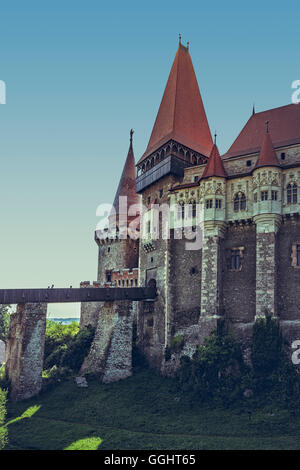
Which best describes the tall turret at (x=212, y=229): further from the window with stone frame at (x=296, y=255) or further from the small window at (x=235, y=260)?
the window with stone frame at (x=296, y=255)

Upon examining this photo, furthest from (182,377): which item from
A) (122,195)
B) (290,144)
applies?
(122,195)

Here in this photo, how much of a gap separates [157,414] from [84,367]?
914 centimetres

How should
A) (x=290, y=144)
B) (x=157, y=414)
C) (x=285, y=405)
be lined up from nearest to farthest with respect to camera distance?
(x=285, y=405)
(x=157, y=414)
(x=290, y=144)

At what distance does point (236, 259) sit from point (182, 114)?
14.5 m

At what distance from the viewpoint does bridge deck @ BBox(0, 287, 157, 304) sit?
32156 millimetres

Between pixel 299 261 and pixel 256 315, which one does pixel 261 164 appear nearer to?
pixel 299 261

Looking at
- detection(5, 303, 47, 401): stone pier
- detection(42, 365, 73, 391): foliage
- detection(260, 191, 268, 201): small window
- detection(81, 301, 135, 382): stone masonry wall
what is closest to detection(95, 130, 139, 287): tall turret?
detection(81, 301, 135, 382): stone masonry wall

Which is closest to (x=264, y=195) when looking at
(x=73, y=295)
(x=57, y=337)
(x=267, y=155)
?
(x=267, y=155)

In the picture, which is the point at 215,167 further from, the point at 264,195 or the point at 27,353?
the point at 27,353

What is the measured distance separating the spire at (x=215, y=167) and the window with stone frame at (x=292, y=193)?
451cm

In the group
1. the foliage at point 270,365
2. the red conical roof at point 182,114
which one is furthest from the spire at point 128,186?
the foliage at point 270,365

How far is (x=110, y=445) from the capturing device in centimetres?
2403

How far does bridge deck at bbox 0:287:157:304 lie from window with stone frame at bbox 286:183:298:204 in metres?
12.1

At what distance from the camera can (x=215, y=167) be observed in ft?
110
